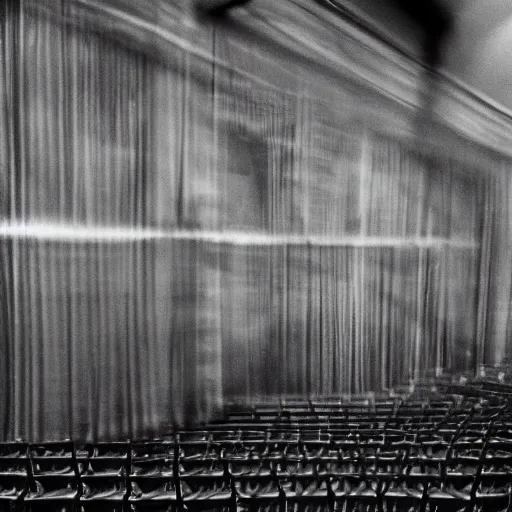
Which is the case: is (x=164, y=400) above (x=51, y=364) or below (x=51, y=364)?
below

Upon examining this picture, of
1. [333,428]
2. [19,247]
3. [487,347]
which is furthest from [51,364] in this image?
[487,347]

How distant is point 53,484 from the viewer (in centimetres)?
347

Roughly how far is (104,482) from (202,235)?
4.05 meters

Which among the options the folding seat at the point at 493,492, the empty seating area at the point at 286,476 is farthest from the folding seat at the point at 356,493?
the folding seat at the point at 493,492

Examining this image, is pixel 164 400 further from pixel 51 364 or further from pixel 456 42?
pixel 456 42

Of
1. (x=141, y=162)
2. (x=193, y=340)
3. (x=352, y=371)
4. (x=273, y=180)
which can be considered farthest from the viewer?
(x=352, y=371)

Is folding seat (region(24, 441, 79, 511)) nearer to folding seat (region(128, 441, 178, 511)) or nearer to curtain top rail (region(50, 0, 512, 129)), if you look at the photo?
folding seat (region(128, 441, 178, 511))

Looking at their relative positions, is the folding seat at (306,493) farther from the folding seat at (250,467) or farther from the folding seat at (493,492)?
the folding seat at (493,492)

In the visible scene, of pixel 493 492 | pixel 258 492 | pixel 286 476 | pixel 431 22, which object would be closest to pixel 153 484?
pixel 258 492

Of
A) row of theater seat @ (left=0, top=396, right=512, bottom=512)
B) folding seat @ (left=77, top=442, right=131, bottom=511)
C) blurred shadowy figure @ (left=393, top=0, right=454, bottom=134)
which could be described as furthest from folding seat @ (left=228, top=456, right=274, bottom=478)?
blurred shadowy figure @ (left=393, top=0, right=454, bottom=134)

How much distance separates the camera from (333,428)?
14.6ft

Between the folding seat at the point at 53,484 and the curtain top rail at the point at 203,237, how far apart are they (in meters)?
2.55

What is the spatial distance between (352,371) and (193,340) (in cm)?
248

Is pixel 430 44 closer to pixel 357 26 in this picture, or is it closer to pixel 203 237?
pixel 357 26
